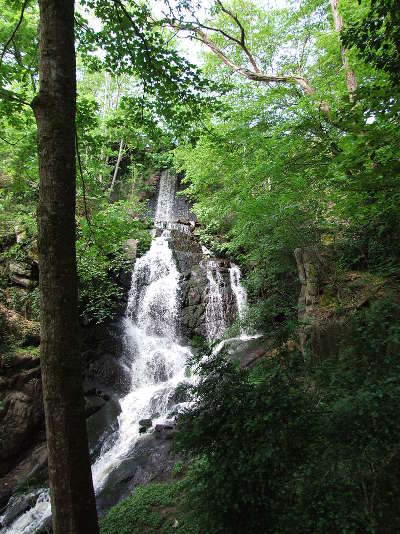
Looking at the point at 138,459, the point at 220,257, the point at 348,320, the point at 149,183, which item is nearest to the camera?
the point at 348,320

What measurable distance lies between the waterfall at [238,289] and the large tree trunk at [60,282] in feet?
34.6

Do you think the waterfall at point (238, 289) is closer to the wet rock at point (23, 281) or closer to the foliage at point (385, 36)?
the wet rock at point (23, 281)

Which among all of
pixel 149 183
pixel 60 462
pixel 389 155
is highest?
pixel 149 183

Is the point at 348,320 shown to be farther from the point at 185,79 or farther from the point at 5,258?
the point at 5,258

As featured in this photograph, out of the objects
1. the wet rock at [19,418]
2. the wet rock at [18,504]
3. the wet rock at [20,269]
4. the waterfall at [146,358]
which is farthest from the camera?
the wet rock at [20,269]

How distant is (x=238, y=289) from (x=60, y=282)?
1183 centimetres

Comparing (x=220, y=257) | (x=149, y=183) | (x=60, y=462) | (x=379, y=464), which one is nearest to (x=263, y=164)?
(x=379, y=464)

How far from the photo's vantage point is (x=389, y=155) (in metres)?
4.52

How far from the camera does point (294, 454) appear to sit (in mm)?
2641

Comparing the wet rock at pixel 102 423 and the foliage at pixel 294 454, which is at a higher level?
the foliage at pixel 294 454

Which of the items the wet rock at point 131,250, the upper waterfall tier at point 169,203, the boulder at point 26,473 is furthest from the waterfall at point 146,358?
the upper waterfall tier at point 169,203

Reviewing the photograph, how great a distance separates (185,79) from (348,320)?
5.06 metres

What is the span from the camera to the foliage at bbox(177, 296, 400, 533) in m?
2.38

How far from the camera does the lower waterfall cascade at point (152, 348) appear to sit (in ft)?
22.8
